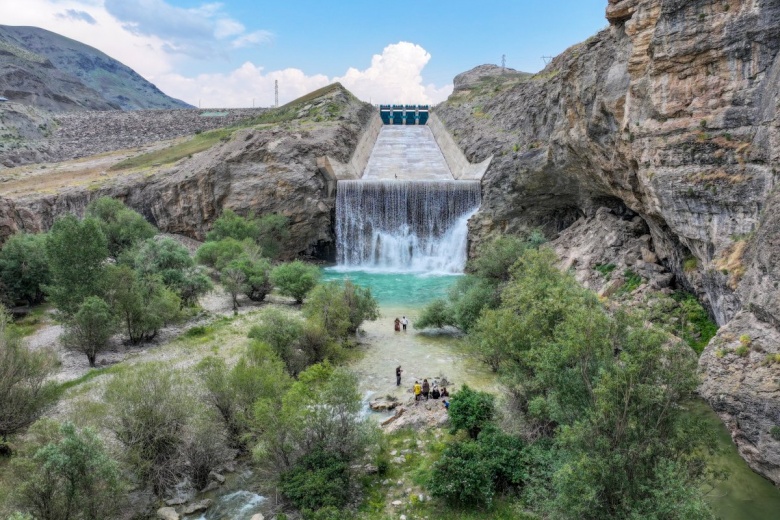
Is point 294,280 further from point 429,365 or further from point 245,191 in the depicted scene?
point 245,191

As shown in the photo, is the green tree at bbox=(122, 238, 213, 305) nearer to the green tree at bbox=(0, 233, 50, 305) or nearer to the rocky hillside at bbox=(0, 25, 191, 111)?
the green tree at bbox=(0, 233, 50, 305)

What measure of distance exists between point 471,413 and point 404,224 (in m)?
30.3

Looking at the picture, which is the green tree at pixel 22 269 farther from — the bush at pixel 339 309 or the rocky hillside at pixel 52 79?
the rocky hillside at pixel 52 79

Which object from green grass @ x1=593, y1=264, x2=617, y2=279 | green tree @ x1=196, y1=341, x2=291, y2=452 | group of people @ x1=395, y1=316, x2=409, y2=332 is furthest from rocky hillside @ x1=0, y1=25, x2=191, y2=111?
green grass @ x1=593, y1=264, x2=617, y2=279

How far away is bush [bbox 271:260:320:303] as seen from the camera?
30.0 m

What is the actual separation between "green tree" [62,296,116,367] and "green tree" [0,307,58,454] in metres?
5.25

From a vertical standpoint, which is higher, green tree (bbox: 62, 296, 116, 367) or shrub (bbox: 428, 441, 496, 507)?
green tree (bbox: 62, 296, 116, 367)

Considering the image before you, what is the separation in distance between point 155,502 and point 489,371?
13289 millimetres

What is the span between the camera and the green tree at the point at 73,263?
2158cm

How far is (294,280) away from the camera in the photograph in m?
30.2

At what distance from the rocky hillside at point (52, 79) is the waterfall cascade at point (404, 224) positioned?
88561mm

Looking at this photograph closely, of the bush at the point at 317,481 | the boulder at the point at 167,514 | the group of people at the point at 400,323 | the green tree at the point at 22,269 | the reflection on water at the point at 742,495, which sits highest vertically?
the green tree at the point at 22,269

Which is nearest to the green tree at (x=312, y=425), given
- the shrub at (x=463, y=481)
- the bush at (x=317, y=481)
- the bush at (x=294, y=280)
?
the bush at (x=317, y=481)

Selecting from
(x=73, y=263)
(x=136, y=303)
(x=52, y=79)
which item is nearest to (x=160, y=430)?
(x=136, y=303)
